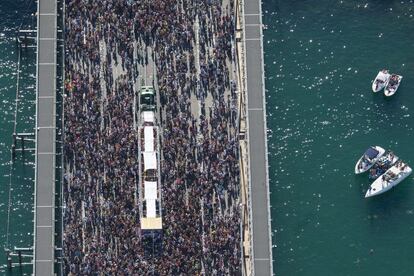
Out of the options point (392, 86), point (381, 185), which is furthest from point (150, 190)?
point (392, 86)

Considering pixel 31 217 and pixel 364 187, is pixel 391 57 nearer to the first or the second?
pixel 364 187

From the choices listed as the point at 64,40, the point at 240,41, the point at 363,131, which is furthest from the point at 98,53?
the point at 363,131

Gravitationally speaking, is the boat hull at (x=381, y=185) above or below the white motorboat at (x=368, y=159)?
below

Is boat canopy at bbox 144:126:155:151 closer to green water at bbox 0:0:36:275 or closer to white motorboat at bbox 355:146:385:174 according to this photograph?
green water at bbox 0:0:36:275

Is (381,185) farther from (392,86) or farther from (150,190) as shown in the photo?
(150,190)

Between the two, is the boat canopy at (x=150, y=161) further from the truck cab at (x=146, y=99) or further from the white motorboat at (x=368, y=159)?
the white motorboat at (x=368, y=159)

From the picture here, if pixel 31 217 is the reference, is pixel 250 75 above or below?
above

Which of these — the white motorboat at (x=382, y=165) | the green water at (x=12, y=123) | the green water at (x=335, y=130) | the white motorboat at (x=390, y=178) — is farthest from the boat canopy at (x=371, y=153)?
the green water at (x=12, y=123)
